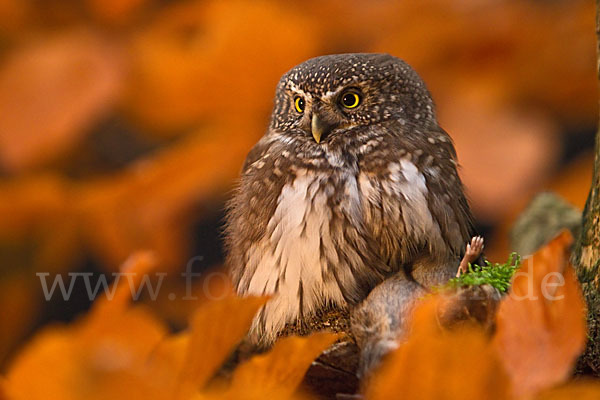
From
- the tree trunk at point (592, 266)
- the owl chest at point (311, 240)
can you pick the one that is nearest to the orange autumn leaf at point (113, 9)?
the owl chest at point (311, 240)

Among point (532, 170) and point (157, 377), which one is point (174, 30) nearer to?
point (532, 170)

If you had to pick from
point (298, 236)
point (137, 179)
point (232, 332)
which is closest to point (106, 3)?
point (137, 179)

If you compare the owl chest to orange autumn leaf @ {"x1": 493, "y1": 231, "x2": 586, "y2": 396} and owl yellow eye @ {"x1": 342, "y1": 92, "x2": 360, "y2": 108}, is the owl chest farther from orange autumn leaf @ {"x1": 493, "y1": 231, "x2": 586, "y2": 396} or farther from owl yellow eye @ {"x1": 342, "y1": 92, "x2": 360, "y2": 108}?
orange autumn leaf @ {"x1": 493, "y1": 231, "x2": 586, "y2": 396}

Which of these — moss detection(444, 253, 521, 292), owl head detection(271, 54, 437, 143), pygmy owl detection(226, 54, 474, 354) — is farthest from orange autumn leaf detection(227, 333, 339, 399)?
owl head detection(271, 54, 437, 143)

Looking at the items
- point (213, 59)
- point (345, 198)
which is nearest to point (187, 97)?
point (213, 59)

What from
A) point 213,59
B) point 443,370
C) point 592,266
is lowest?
point 592,266

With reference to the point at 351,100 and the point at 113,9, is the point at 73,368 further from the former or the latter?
the point at 113,9

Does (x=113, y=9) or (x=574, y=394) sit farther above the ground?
(x=113, y=9)
